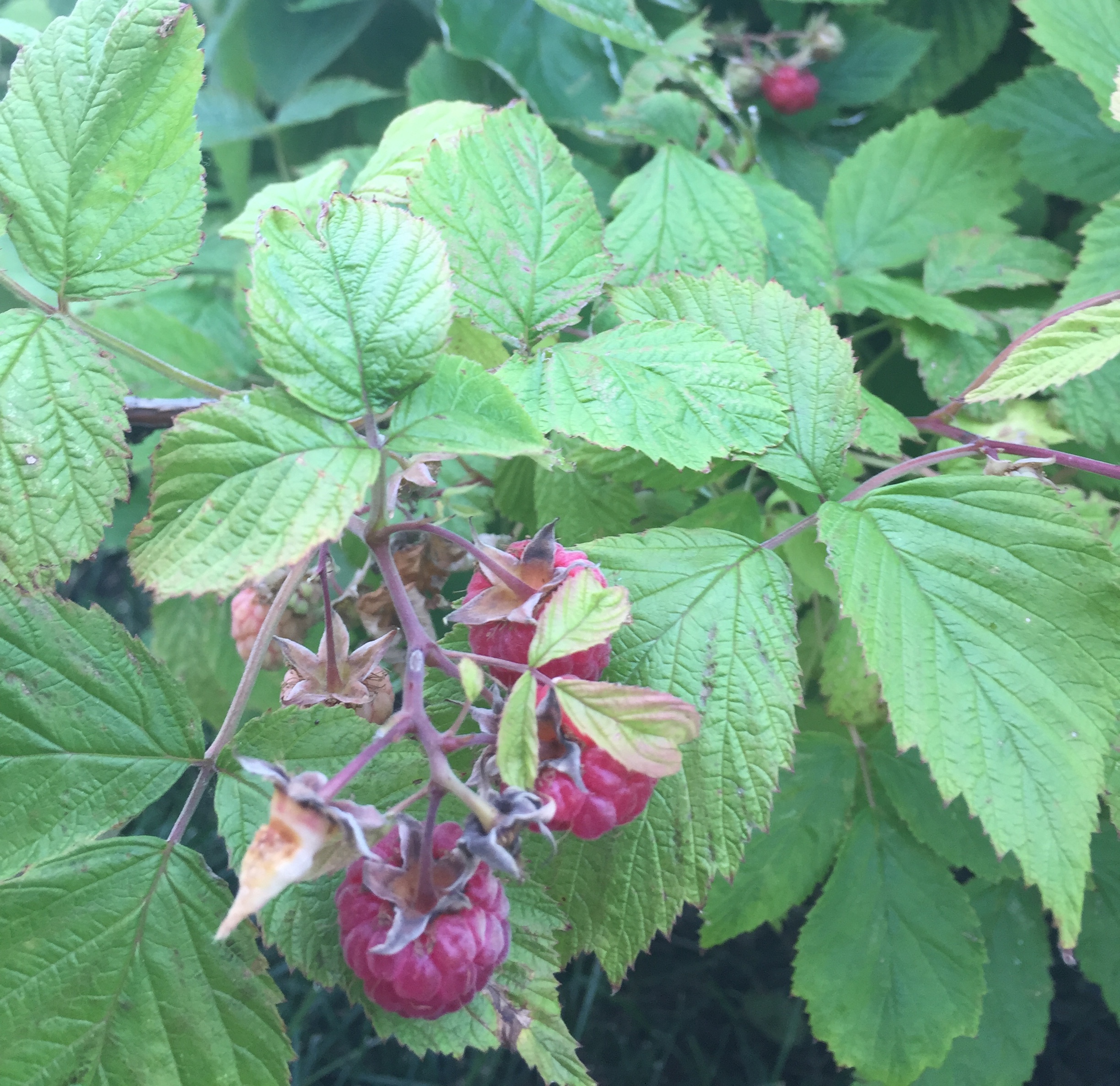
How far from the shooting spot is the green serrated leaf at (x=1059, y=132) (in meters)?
1.17

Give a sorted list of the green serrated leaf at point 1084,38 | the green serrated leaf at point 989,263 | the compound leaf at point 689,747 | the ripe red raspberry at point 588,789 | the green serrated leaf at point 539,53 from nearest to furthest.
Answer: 1. the ripe red raspberry at point 588,789
2. the compound leaf at point 689,747
3. the green serrated leaf at point 1084,38
4. the green serrated leaf at point 989,263
5. the green serrated leaf at point 539,53

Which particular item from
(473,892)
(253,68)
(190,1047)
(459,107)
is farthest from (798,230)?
(253,68)

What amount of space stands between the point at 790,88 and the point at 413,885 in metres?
1.26

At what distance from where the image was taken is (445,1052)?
521 millimetres

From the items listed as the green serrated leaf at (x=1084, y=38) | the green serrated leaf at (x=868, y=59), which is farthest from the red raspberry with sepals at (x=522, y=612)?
the green serrated leaf at (x=868, y=59)

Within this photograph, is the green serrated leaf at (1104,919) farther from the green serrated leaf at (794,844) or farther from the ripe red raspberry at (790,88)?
the ripe red raspberry at (790,88)

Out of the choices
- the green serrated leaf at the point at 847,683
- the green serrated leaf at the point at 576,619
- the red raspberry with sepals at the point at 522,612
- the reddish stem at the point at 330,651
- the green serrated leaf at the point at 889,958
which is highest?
the green serrated leaf at the point at 576,619

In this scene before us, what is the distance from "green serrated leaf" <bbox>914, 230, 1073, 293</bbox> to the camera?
3.44ft

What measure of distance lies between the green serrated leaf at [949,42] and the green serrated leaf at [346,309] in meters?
1.21

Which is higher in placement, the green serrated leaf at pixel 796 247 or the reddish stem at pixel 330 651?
the green serrated leaf at pixel 796 247

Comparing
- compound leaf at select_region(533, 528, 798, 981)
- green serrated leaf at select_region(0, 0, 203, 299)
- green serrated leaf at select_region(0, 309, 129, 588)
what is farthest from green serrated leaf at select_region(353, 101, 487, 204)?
compound leaf at select_region(533, 528, 798, 981)

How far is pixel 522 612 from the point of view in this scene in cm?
51

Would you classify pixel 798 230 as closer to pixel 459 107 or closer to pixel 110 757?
pixel 459 107

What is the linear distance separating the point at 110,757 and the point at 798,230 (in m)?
0.88
